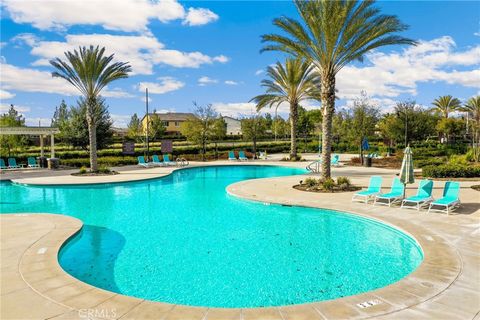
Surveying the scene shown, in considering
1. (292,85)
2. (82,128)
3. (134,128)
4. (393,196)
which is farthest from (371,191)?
(134,128)

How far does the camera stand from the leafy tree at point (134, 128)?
2044 inches

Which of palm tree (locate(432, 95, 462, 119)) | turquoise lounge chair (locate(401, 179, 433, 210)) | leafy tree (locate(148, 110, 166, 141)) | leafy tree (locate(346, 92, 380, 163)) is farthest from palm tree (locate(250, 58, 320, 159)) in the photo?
palm tree (locate(432, 95, 462, 119))

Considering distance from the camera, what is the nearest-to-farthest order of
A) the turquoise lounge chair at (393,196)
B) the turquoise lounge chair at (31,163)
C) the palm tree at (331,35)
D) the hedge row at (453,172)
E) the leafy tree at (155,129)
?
the turquoise lounge chair at (393,196) < the palm tree at (331,35) < the hedge row at (453,172) < the turquoise lounge chair at (31,163) < the leafy tree at (155,129)

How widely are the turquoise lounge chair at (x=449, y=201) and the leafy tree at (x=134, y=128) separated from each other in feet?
146

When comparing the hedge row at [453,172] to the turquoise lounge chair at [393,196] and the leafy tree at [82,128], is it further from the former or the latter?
the leafy tree at [82,128]

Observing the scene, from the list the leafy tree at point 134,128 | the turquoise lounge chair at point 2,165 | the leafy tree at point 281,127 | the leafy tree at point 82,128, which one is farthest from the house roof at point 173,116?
the turquoise lounge chair at point 2,165

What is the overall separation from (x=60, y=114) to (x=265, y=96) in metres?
82.6

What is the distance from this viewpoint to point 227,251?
30.4 feet

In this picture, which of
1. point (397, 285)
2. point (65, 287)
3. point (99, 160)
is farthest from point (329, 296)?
point (99, 160)

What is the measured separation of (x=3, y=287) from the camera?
6230mm

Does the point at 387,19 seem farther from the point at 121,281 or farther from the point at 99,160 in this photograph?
the point at 99,160

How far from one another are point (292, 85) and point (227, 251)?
25.1m

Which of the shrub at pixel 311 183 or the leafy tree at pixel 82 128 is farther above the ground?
the leafy tree at pixel 82 128

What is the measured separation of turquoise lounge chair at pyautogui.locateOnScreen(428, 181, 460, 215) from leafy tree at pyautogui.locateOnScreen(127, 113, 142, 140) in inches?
1747
